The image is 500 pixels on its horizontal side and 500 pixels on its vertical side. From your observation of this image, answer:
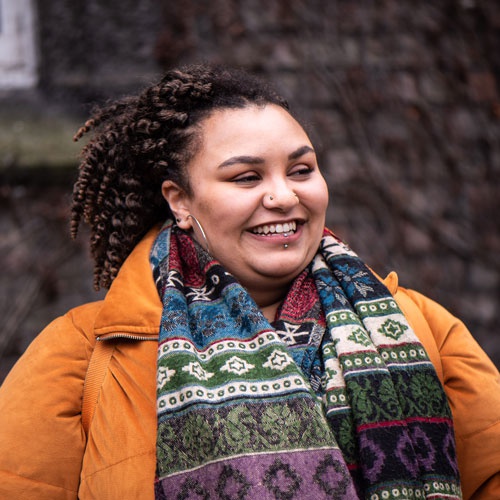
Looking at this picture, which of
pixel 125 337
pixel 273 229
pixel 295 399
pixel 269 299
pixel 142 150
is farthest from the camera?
pixel 142 150

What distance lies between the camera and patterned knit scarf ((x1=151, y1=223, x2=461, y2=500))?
1.82 meters

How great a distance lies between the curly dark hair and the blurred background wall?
5.25ft

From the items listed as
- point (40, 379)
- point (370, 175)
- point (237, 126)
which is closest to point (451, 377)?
point (237, 126)

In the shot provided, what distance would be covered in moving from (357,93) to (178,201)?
Result: 7.78ft

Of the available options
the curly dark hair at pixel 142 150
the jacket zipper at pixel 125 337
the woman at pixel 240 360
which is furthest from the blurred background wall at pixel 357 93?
the jacket zipper at pixel 125 337

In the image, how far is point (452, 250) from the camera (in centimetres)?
446

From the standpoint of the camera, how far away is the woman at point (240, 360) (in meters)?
1.86

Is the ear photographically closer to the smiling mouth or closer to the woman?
the woman

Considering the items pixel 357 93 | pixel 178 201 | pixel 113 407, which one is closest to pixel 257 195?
pixel 178 201

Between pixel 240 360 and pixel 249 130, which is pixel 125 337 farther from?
pixel 249 130

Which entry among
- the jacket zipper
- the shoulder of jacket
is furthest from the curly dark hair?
the jacket zipper

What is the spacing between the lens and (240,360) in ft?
6.48

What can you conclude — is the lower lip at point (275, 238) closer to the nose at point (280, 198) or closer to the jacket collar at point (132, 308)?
the nose at point (280, 198)

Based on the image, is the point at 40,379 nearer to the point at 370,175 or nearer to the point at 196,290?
the point at 196,290
